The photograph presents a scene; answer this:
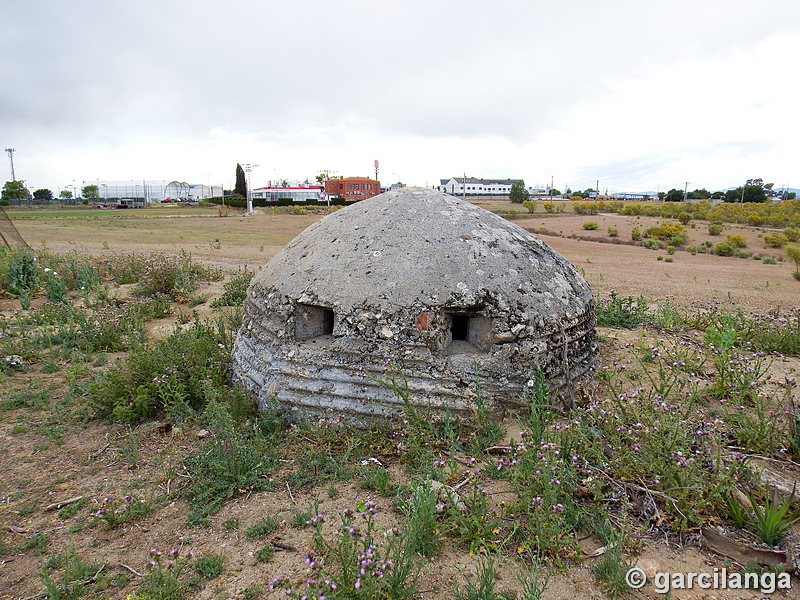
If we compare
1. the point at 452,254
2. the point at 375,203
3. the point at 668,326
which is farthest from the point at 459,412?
the point at 668,326

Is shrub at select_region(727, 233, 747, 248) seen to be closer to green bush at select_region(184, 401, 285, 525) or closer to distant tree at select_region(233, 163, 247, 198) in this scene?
green bush at select_region(184, 401, 285, 525)

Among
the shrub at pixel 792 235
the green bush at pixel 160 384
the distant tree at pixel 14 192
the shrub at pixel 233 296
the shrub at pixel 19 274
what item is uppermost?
the distant tree at pixel 14 192

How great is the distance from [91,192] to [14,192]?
49.1 ft

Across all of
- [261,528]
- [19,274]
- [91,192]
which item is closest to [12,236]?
[19,274]

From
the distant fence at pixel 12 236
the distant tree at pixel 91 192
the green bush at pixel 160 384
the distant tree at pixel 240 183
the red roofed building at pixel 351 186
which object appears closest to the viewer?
the green bush at pixel 160 384

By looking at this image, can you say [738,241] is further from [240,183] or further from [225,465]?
[240,183]

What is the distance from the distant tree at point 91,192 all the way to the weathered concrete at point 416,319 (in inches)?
3236

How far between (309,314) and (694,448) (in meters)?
3.27

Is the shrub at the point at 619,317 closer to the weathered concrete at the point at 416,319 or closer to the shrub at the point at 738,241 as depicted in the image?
the weathered concrete at the point at 416,319

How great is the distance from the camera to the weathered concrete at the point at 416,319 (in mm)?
3859

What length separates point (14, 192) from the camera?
57.7 meters

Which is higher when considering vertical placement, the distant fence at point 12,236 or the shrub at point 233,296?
the distant fence at point 12,236

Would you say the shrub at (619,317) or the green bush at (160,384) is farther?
the shrub at (619,317)

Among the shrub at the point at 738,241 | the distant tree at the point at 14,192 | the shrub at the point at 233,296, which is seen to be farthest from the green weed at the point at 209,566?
the distant tree at the point at 14,192
